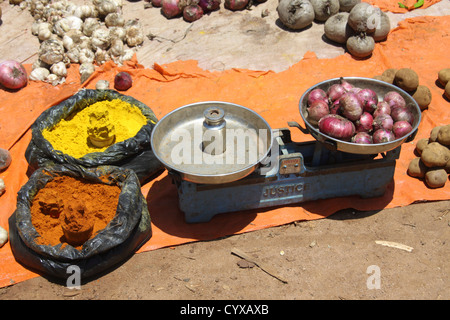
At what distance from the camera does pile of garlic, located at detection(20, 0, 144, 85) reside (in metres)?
5.75

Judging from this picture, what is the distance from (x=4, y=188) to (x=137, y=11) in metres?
3.99

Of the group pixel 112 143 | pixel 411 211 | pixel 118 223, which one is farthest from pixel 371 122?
pixel 112 143

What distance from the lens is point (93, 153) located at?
402cm

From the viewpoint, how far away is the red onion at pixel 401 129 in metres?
3.44

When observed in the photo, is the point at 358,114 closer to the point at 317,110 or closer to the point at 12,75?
the point at 317,110

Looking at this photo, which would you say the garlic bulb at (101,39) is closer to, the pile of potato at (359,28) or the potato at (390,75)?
the pile of potato at (359,28)

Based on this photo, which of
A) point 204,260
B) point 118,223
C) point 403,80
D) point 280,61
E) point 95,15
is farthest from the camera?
point 95,15

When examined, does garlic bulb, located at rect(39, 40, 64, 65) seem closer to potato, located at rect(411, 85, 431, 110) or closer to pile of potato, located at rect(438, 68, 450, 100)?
potato, located at rect(411, 85, 431, 110)

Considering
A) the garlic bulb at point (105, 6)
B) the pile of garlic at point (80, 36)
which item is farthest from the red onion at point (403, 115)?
the garlic bulb at point (105, 6)

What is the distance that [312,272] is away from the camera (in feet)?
11.8

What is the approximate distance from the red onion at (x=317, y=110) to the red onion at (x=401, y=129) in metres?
0.58

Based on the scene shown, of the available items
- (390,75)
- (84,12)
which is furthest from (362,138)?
(84,12)

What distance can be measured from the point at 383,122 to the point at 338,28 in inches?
119

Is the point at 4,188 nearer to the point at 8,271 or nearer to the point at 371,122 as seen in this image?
the point at 8,271
